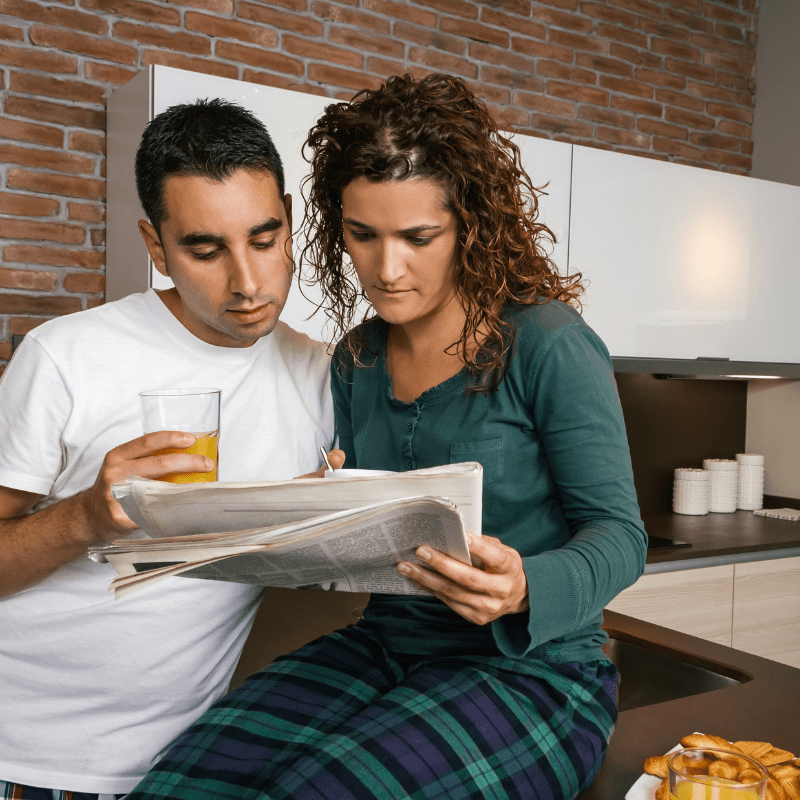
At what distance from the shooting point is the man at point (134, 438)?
3.85 ft

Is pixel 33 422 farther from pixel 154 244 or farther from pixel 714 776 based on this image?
pixel 714 776

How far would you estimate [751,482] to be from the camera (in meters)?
3.14

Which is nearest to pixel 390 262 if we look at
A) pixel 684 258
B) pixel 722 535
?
pixel 684 258

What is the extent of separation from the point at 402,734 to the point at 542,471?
0.35 m

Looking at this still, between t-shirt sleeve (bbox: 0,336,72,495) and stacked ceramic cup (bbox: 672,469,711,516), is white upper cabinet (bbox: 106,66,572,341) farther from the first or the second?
stacked ceramic cup (bbox: 672,469,711,516)

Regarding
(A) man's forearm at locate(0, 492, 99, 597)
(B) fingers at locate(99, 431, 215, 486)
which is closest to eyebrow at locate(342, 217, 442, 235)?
(B) fingers at locate(99, 431, 215, 486)

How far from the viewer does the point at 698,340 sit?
8.91 ft

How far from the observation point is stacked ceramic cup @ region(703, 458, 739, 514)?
3119 millimetres

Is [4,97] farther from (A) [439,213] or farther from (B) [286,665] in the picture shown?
(B) [286,665]

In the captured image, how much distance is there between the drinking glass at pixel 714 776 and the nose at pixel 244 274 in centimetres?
83

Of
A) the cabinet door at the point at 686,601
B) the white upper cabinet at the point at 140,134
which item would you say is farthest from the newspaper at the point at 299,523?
the cabinet door at the point at 686,601

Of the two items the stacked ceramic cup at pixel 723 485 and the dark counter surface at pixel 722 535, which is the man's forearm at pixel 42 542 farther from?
the stacked ceramic cup at pixel 723 485

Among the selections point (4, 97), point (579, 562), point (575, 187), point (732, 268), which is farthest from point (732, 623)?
point (4, 97)

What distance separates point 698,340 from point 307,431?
5.87 ft
